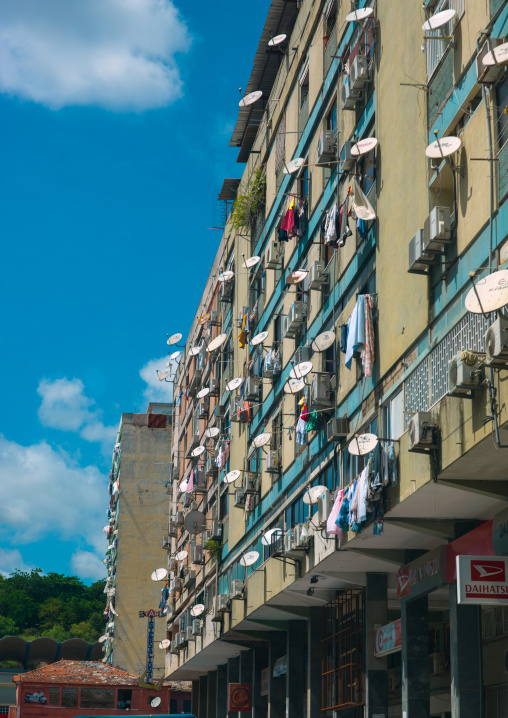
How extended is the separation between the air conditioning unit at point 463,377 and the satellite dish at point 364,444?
172 inches

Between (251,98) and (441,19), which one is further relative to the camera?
(251,98)

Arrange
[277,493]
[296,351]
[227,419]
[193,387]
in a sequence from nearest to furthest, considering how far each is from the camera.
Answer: [296,351]
[277,493]
[227,419]
[193,387]

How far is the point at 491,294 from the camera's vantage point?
1424 cm

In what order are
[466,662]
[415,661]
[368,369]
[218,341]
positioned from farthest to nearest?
[218,341] → [368,369] → [415,661] → [466,662]

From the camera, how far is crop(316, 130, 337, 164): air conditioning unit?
27.2 metres

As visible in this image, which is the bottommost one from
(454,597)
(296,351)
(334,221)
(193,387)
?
(454,597)

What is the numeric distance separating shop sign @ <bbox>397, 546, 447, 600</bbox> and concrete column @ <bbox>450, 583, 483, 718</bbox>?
105 cm

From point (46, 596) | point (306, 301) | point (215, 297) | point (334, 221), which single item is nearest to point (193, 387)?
point (215, 297)

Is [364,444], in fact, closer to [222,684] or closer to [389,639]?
[389,639]

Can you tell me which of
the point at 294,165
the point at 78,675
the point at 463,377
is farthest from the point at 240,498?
the point at 78,675

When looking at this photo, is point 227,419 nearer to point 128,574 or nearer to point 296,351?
point 296,351

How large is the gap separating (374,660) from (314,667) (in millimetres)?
5749

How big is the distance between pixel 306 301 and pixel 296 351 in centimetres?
180

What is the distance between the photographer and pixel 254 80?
4044 centimetres
